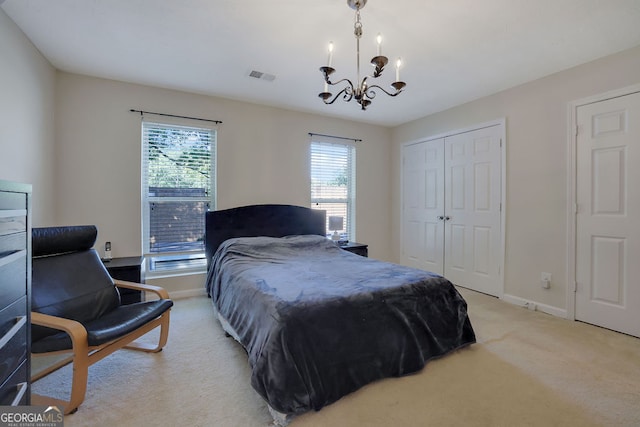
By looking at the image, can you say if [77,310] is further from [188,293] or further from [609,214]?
[609,214]

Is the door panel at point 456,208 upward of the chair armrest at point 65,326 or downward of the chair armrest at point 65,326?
upward

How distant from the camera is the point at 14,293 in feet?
3.47

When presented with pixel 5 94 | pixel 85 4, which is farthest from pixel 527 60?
pixel 5 94

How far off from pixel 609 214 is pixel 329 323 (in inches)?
110

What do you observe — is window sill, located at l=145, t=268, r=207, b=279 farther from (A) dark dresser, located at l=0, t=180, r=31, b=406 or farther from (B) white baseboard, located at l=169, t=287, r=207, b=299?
(A) dark dresser, located at l=0, t=180, r=31, b=406

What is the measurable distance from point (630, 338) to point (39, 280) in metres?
4.59

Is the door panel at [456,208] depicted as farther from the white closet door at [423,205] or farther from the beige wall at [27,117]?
the beige wall at [27,117]

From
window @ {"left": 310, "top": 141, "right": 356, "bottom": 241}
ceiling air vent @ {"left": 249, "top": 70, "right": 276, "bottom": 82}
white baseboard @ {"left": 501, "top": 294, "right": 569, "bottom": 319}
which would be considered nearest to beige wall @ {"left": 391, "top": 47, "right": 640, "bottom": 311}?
white baseboard @ {"left": 501, "top": 294, "right": 569, "bottom": 319}

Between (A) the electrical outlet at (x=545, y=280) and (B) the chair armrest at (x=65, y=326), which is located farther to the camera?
(A) the electrical outlet at (x=545, y=280)

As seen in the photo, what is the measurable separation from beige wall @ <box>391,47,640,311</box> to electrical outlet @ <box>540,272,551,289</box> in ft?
0.14

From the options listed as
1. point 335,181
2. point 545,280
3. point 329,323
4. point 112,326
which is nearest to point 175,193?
point 112,326

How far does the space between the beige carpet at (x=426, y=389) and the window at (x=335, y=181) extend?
2519 millimetres

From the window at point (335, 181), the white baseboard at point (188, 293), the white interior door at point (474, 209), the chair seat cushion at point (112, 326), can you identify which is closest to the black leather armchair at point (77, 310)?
the chair seat cushion at point (112, 326)

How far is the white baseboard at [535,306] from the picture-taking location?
115 inches
